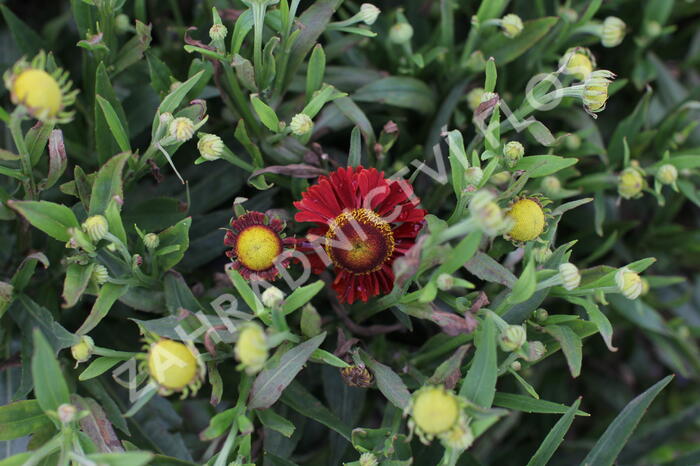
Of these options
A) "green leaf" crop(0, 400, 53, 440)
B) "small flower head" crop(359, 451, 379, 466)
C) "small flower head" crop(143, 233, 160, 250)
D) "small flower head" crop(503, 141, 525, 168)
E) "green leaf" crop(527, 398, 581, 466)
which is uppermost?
"small flower head" crop(503, 141, 525, 168)

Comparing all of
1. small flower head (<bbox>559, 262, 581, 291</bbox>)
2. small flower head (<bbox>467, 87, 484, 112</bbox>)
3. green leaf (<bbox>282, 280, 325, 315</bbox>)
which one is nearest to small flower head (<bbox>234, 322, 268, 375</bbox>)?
green leaf (<bbox>282, 280, 325, 315</bbox>)

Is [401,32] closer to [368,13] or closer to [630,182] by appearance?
[368,13]

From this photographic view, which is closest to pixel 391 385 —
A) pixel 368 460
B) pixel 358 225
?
pixel 368 460

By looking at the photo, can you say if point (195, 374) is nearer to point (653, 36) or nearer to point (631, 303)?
point (631, 303)

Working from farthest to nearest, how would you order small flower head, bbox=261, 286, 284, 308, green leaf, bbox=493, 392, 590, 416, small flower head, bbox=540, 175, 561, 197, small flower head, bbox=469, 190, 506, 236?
small flower head, bbox=540, 175, 561, 197 < green leaf, bbox=493, 392, 590, 416 < small flower head, bbox=261, 286, 284, 308 < small flower head, bbox=469, 190, 506, 236

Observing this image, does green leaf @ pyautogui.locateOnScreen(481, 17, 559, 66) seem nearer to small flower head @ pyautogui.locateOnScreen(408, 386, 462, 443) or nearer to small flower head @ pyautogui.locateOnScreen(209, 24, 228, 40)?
small flower head @ pyautogui.locateOnScreen(209, 24, 228, 40)

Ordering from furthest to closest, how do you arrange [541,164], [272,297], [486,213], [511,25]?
[511,25] → [541,164] → [272,297] → [486,213]

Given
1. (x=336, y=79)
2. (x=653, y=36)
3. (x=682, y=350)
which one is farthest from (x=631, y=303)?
(x=336, y=79)
